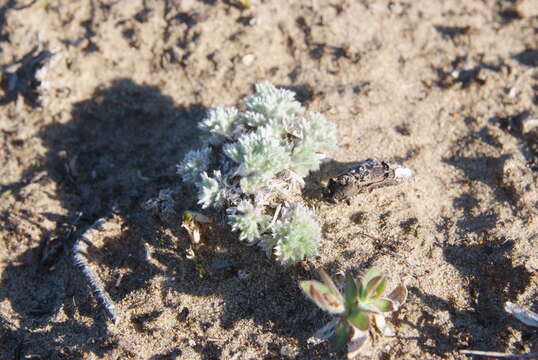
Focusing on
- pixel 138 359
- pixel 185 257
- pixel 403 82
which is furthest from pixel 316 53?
pixel 138 359

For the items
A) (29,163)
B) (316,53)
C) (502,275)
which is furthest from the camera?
(316,53)

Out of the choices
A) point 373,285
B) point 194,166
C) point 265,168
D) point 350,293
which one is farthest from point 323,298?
point 194,166

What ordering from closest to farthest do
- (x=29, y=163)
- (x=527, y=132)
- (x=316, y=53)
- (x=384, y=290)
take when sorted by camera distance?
(x=384, y=290) → (x=527, y=132) → (x=29, y=163) → (x=316, y=53)

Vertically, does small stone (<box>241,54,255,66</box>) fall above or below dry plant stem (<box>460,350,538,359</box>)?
above

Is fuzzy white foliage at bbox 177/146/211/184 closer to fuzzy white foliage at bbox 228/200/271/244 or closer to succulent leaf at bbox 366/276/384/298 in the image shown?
fuzzy white foliage at bbox 228/200/271/244

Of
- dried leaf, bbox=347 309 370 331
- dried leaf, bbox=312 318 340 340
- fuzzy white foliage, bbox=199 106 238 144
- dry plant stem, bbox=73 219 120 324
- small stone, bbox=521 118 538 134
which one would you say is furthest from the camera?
small stone, bbox=521 118 538 134

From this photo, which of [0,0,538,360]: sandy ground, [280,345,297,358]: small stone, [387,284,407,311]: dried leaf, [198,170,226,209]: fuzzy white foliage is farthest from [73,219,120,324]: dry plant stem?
[387,284,407,311]: dried leaf

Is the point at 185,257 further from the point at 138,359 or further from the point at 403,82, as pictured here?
the point at 403,82
